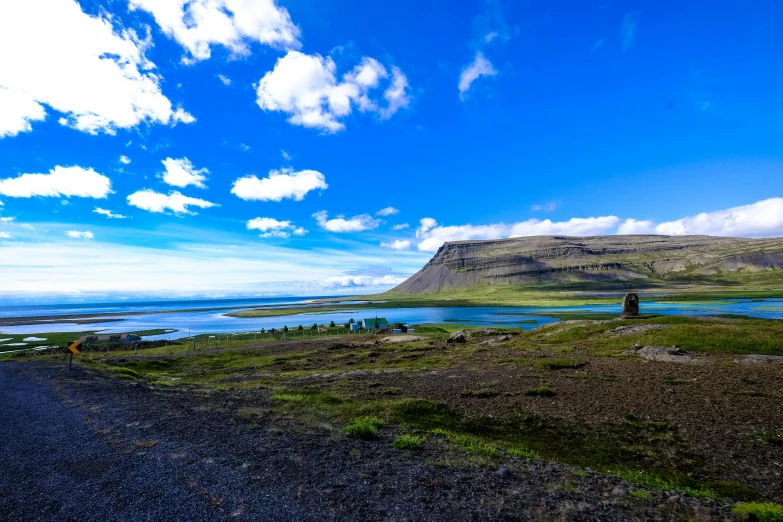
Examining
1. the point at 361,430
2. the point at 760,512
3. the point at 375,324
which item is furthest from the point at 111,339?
the point at 760,512

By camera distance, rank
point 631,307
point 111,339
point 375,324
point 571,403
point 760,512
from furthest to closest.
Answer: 1. point 375,324
2. point 111,339
3. point 631,307
4. point 571,403
5. point 760,512

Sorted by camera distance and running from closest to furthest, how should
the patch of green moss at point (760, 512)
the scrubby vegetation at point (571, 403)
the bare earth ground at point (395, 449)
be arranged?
the patch of green moss at point (760, 512) < the bare earth ground at point (395, 449) < the scrubby vegetation at point (571, 403)

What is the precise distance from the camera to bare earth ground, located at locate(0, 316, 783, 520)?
27.3 ft

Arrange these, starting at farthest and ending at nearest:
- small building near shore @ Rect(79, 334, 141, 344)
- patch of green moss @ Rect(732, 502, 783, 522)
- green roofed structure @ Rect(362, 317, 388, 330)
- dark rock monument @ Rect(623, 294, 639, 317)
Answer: green roofed structure @ Rect(362, 317, 388, 330) < small building near shore @ Rect(79, 334, 141, 344) < dark rock monument @ Rect(623, 294, 639, 317) < patch of green moss @ Rect(732, 502, 783, 522)

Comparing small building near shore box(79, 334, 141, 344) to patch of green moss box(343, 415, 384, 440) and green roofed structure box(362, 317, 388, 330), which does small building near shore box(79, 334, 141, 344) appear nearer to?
green roofed structure box(362, 317, 388, 330)

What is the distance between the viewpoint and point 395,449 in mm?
12188

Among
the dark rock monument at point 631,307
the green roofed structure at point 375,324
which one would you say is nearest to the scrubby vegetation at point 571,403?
the dark rock monument at point 631,307

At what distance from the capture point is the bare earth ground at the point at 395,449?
8.31 meters

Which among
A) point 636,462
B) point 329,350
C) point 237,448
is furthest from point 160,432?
point 329,350

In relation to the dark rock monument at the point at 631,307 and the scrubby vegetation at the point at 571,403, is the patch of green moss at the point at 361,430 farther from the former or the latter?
the dark rock monument at the point at 631,307

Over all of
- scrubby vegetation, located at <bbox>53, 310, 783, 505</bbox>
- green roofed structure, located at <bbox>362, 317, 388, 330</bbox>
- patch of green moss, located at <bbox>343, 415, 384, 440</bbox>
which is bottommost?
green roofed structure, located at <bbox>362, 317, 388, 330</bbox>

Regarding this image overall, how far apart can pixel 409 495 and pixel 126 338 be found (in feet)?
337

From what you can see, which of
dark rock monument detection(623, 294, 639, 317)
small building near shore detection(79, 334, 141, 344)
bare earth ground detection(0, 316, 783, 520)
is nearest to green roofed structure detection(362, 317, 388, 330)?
dark rock monument detection(623, 294, 639, 317)

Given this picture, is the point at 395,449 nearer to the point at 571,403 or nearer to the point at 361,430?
the point at 361,430
